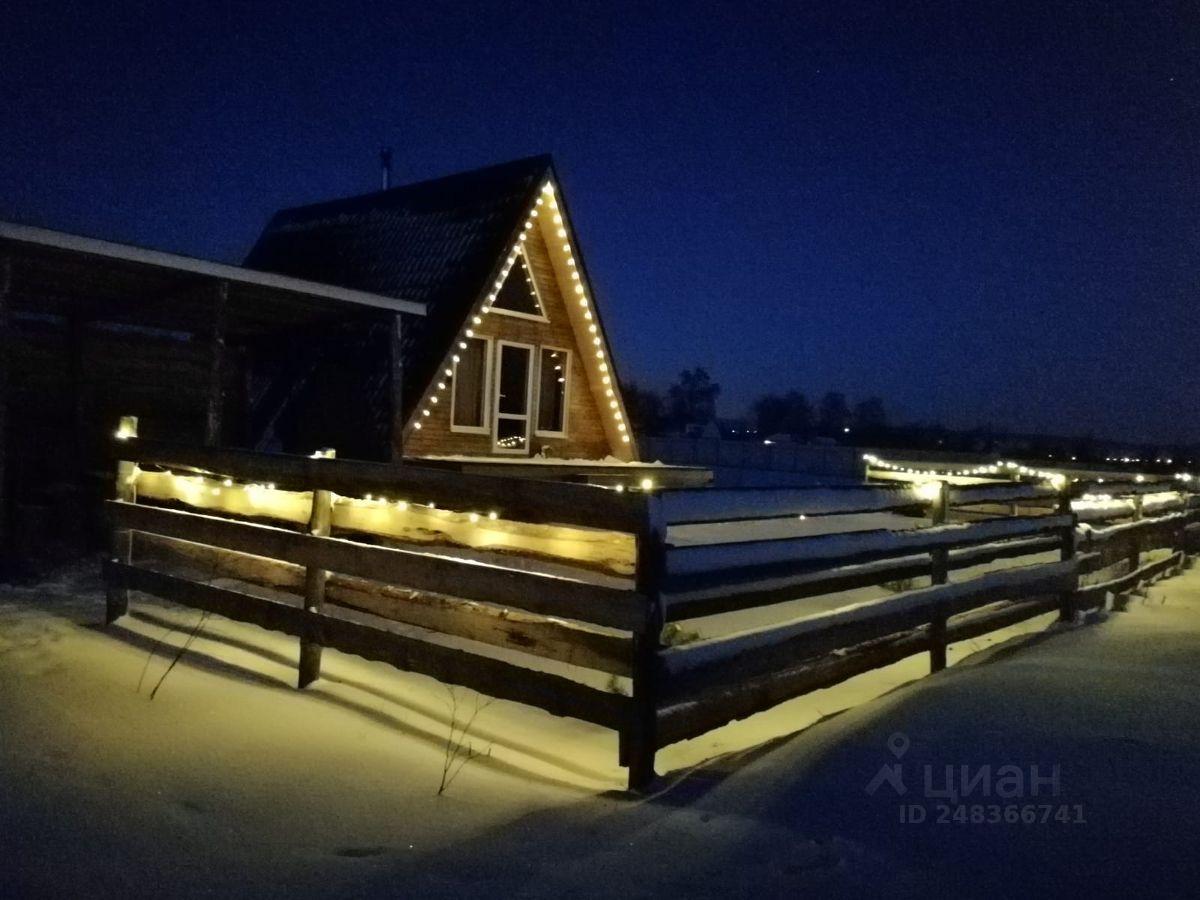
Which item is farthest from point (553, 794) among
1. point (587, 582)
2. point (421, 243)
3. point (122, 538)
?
point (421, 243)

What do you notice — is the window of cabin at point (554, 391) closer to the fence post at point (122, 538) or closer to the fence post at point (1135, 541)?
the fence post at point (1135, 541)

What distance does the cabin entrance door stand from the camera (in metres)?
17.4

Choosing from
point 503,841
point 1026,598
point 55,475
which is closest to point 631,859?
point 503,841

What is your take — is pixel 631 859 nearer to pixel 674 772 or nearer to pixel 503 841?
pixel 503 841

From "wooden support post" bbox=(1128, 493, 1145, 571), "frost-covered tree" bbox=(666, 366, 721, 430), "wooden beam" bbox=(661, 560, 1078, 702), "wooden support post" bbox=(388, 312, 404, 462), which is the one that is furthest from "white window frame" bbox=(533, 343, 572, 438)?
"frost-covered tree" bbox=(666, 366, 721, 430)

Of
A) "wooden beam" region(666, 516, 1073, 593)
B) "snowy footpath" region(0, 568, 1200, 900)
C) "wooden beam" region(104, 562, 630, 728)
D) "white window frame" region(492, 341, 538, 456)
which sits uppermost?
"white window frame" region(492, 341, 538, 456)

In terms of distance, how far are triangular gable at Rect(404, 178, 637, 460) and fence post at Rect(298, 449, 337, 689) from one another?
8.27 m

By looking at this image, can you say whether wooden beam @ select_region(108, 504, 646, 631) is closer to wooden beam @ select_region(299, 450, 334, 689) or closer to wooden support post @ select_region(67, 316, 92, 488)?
wooden beam @ select_region(299, 450, 334, 689)

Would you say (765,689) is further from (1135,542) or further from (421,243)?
(421,243)

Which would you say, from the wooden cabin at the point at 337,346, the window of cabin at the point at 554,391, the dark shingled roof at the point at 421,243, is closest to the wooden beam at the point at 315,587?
the wooden cabin at the point at 337,346

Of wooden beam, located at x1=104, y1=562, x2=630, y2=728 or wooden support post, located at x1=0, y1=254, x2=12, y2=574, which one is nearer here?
wooden beam, located at x1=104, y1=562, x2=630, y2=728

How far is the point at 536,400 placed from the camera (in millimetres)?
17625

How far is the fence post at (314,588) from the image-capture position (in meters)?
6.45

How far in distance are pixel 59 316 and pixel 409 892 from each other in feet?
42.1
